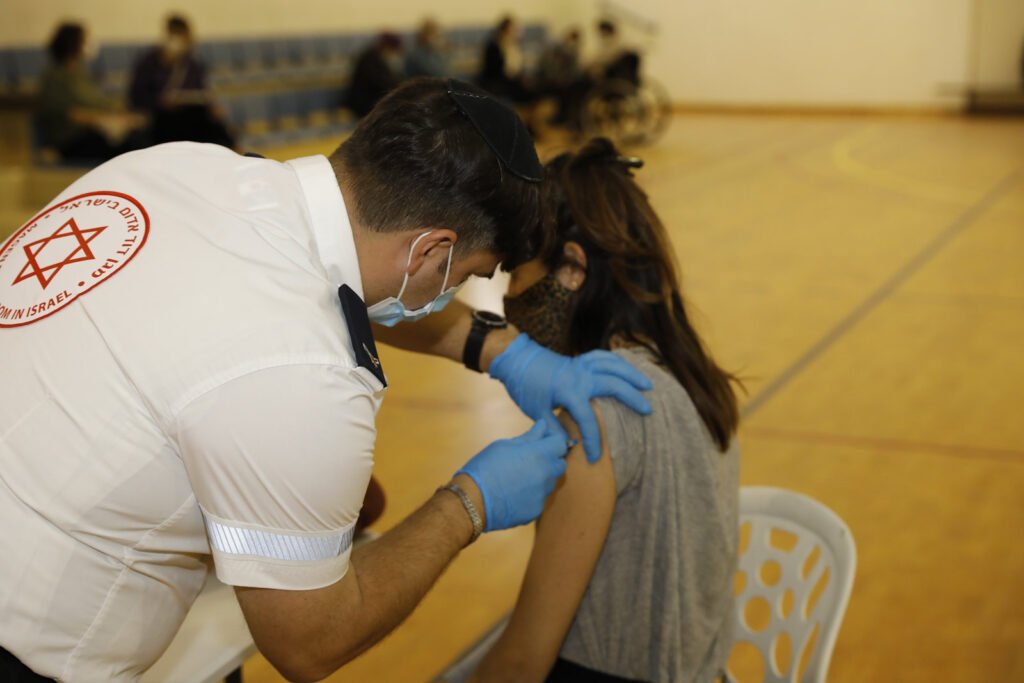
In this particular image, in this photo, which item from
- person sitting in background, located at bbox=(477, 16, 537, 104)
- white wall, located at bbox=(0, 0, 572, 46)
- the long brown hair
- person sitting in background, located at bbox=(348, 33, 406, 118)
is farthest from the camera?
person sitting in background, located at bbox=(477, 16, 537, 104)

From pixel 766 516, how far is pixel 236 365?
971mm

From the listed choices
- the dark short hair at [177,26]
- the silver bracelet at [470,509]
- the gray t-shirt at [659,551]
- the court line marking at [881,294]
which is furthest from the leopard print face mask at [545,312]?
the dark short hair at [177,26]

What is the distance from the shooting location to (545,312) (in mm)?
1547

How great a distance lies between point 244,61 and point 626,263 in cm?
815

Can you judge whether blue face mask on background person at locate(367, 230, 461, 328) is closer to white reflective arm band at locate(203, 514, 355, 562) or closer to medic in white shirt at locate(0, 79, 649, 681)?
medic in white shirt at locate(0, 79, 649, 681)

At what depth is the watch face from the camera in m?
1.58

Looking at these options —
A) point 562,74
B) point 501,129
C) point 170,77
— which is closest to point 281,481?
point 501,129

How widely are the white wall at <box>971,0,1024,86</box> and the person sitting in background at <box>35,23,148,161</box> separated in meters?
8.27

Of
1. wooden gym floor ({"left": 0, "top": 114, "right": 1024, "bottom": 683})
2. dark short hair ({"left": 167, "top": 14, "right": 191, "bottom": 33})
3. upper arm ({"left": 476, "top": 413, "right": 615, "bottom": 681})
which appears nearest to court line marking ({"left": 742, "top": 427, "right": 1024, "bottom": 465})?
wooden gym floor ({"left": 0, "top": 114, "right": 1024, "bottom": 683})

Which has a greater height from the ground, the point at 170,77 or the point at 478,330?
the point at 478,330

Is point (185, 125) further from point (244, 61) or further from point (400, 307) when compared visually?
point (400, 307)

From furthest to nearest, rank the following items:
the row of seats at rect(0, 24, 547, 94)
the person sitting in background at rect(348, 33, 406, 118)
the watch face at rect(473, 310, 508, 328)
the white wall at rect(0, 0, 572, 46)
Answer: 1. the person sitting in background at rect(348, 33, 406, 118)
2. the white wall at rect(0, 0, 572, 46)
3. the row of seats at rect(0, 24, 547, 94)
4. the watch face at rect(473, 310, 508, 328)

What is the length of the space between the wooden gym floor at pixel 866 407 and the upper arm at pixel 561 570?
0.88ft

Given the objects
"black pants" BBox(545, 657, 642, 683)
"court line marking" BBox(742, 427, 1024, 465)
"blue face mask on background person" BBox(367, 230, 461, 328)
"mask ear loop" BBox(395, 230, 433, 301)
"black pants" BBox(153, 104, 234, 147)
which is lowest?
"court line marking" BBox(742, 427, 1024, 465)
